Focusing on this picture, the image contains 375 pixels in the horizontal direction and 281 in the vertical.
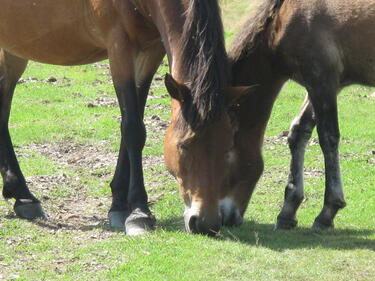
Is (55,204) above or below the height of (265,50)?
below

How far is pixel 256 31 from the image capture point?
26.9ft

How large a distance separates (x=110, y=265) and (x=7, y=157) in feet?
9.15

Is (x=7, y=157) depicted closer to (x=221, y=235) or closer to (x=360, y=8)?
(x=221, y=235)

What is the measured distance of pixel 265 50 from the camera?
324 inches

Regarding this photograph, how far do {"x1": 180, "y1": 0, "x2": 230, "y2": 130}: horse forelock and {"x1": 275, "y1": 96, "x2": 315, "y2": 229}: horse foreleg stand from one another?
4.84ft

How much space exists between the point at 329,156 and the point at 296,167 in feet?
1.69

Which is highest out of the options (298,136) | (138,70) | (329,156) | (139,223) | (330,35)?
(330,35)

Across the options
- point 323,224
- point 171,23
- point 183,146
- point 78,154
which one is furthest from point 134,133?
point 78,154

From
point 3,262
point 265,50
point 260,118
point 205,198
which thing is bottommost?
point 3,262

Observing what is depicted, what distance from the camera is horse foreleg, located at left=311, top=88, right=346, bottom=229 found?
25.9 feet

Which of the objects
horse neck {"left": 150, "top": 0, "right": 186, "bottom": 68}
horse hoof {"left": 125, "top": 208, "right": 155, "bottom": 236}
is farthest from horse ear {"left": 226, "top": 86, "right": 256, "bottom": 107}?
horse hoof {"left": 125, "top": 208, "right": 155, "bottom": 236}

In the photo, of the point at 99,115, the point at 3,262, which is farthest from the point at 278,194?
the point at 99,115

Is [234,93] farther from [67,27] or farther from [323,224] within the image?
[67,27]

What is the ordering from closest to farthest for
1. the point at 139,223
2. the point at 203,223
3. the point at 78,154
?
the point at 203,223 < the point at 139,223 < the point at 78,154
